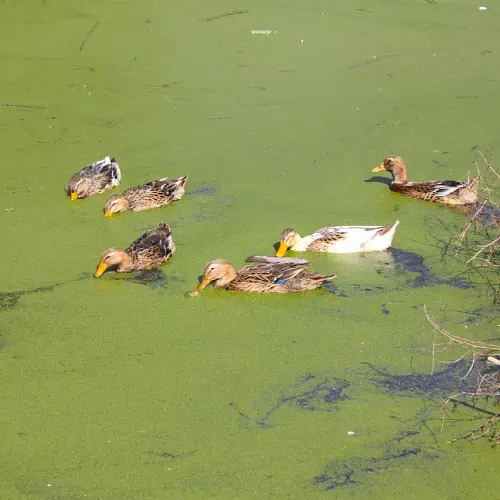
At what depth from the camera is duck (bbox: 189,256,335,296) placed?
5633 mm

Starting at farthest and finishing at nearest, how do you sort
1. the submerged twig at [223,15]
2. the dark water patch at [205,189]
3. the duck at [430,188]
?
the submerged twig at [223,15]
the dark water patch at [205,189]
the duck at [430,188]

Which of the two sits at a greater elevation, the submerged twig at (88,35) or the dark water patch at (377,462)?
the submerged twig at (88,35)

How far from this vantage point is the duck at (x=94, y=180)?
6883 millimetres

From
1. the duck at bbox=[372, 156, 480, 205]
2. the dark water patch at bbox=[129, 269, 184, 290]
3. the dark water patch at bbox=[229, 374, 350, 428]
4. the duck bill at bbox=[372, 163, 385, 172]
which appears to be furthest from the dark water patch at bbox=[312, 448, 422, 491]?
the duck bill at bbox=[372, 163, 385, 172]

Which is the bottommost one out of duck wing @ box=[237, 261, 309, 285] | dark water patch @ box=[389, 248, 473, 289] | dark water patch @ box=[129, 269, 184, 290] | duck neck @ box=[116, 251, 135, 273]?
dark water patch @ box=[389, 248, 473, 289]

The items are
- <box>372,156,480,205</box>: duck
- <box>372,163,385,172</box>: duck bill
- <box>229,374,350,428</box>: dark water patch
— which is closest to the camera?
<box>229,374,350,428</box>: dark water patch

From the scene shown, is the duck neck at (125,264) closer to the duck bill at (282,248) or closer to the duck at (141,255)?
the duck at (141,255)

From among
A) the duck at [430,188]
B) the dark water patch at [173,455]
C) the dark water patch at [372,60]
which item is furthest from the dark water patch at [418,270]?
the dark water patch at [372,60]

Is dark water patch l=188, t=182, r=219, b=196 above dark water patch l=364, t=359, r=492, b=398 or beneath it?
beneath

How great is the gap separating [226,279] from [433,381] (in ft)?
4.88

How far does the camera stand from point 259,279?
5664 mm

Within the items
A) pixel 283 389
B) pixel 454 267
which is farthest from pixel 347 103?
pixel 283 389

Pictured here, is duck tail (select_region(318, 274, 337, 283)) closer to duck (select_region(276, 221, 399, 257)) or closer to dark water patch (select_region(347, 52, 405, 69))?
duck (select_region(276, 221, 399, 257))

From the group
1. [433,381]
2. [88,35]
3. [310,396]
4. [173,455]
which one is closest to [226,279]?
[310,396]
